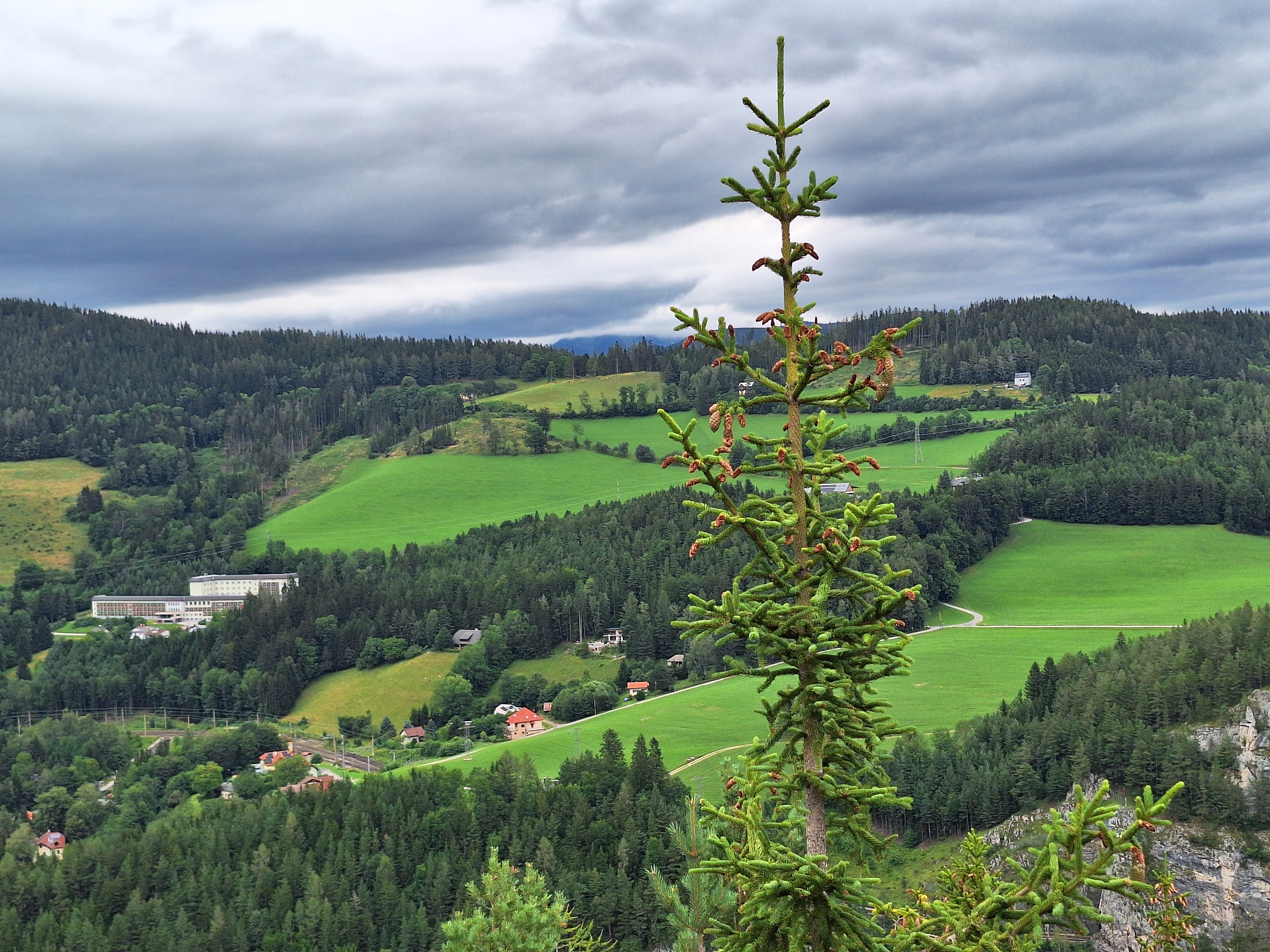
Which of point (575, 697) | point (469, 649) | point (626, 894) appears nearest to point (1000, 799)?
point (626, 894)

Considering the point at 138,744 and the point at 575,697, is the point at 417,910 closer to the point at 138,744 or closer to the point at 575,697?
the point at 575,697

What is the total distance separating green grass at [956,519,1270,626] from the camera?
146m

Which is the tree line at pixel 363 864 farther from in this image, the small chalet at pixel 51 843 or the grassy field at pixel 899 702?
the small chalet at pixel 51 843

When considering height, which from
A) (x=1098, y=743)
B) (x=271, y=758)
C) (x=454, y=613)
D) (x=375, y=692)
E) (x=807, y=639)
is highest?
(x=807, y=639)

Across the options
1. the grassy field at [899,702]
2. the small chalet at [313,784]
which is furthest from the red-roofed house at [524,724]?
the small chalet at [313,784]

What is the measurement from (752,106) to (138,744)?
16162cm

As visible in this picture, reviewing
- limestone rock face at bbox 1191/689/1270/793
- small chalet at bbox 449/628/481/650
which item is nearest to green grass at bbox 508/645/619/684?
small chalet at bbox 449/628/481/650

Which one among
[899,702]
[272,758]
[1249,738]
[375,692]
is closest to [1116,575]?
[899,702]

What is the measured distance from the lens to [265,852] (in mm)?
95812

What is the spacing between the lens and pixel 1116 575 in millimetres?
165875

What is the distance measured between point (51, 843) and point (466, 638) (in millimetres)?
65106

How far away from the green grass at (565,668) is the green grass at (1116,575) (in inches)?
2050

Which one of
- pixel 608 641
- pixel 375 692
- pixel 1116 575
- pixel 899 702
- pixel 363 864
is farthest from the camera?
pixel 608 641

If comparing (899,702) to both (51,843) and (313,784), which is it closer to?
(313,784)
